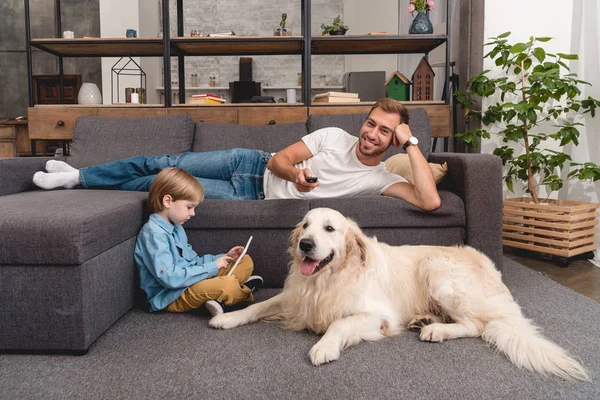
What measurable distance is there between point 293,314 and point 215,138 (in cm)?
161

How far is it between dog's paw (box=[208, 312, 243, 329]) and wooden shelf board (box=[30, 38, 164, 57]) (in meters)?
2.65

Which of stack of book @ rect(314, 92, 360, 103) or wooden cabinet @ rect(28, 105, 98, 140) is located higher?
stack of book @ rect(314, 92, 360, 103)

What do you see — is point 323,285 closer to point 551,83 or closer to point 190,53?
point 551,83

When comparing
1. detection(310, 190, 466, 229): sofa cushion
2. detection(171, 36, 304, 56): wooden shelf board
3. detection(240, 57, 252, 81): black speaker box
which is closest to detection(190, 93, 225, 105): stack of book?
detection(171, 36, 304, 56): wooden shelf board

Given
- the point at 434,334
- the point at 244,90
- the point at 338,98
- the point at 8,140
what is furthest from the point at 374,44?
the point at 8,140

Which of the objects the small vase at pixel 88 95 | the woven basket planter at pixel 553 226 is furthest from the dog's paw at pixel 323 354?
the small vase at pixel 88 95

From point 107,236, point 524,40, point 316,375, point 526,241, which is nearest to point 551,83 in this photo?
point 524,40

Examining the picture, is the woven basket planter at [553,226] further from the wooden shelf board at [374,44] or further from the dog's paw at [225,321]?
the dog's paw at [225,321]

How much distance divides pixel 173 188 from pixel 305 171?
1.86 ft

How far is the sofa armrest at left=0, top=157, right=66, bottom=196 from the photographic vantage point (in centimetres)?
262

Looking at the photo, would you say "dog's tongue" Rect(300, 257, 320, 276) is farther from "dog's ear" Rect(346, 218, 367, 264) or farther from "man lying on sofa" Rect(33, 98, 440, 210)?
"man lying on sofa" Rect(33, 98, 440, 210)

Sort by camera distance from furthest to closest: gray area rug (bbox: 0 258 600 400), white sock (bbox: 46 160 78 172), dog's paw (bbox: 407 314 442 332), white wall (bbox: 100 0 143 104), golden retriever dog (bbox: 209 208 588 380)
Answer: white wall (bbox: 100 0 143 104), white sock (bbox: 46 160 78 172), dog's paw (bbox: 407 314 442 332), golden retriever dog (bbox: 209 208 588 380), gray area rug (bbox: 0 258 600 400)

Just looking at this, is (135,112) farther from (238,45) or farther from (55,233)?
(55,233)

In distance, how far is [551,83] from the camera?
10.2 ft
